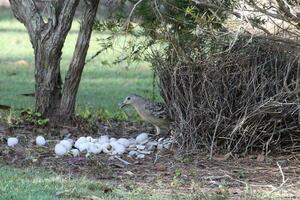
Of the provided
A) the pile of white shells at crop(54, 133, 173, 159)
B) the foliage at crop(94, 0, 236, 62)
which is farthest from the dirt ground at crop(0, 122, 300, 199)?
the foliage at crop(94, 0, 236, 62)

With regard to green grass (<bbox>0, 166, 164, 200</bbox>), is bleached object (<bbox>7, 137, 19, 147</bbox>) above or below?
below

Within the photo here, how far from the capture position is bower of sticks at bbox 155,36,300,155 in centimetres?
775

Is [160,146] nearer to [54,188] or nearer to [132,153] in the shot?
[132,153]

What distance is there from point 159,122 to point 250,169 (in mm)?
1609

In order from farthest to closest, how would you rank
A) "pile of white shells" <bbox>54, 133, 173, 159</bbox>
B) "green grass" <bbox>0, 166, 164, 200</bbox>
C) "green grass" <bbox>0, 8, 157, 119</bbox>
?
"green grass" <bbox>0, 8, 157, 119</bbox> < "pile of white shells" <bbox>54, 133, 173, 159</bbox> < "green grass" <bbox>0, 166, 164, 200</bbox>

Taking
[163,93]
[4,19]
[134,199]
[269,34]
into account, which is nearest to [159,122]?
[163,93]

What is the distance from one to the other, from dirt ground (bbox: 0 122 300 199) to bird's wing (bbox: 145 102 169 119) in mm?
529

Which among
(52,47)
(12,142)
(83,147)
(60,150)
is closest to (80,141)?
(83,147)

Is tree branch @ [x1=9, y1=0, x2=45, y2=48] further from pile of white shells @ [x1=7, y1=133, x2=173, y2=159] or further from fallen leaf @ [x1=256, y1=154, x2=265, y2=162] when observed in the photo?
fallen leaf @ [x1=256, y1=154, x2=265, y2=162]

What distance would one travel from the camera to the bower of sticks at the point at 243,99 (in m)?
7.75

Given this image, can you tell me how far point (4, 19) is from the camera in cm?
2633

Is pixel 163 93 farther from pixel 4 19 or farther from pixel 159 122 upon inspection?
pixel 4 19

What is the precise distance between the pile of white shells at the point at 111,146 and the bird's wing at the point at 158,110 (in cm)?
26

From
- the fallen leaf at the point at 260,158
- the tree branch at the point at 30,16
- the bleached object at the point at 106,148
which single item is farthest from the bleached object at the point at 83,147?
the fallen leaf at the point at 260,158
